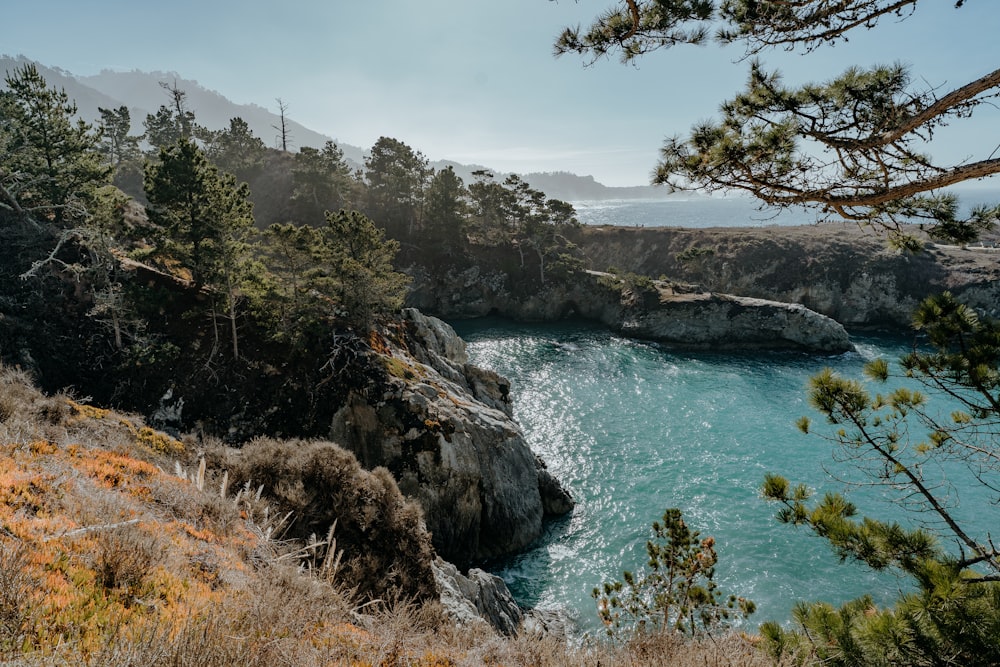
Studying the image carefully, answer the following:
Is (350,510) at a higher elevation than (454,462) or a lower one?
higher

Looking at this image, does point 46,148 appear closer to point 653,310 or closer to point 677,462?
point 677,462

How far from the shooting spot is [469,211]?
65312 mm

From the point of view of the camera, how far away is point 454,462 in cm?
1998

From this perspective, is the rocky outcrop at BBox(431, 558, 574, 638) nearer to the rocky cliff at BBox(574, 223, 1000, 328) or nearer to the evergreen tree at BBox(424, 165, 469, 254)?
the rocky cliff at BBox(574, 223, 1000, 328)

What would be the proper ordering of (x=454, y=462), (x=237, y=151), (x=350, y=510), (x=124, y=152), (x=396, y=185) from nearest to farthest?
1. (x=350, y=510)
2. (x=454, y=462)
3. (x=396, y=185)
4. (x=124, y=152)
5. (x=237, y=151)

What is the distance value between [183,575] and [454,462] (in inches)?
552

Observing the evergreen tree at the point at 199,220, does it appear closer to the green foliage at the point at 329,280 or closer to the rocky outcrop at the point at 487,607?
the green foliage at the point at 329,280

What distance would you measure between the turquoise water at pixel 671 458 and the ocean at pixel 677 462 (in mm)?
80

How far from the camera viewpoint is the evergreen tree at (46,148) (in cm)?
2142

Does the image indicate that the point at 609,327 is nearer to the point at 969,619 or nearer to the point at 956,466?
the point at 956,466

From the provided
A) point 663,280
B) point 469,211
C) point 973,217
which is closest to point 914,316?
point 973,217

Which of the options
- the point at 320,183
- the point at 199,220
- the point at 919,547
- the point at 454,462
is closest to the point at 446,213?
the point at 320,183

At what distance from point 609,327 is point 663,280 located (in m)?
12.4

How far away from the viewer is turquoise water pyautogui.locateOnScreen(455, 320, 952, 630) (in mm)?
18656
